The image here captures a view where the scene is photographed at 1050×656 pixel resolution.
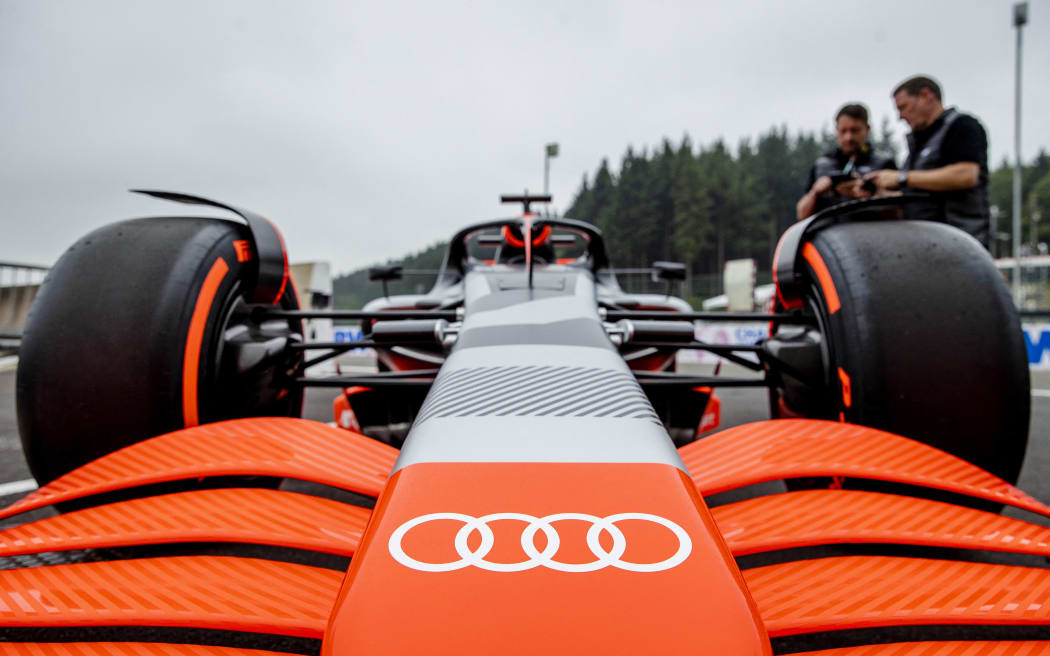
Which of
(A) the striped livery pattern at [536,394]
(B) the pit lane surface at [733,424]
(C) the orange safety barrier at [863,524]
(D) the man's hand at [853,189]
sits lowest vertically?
(B) the pit lane surface at [733,424]

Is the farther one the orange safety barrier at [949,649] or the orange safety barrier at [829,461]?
the orange safety barrier at [829,461]

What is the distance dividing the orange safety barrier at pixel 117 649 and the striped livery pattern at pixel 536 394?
442mm

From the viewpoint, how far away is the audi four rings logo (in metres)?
0.66

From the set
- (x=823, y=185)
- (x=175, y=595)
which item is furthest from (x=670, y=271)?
(x=175, y=595)

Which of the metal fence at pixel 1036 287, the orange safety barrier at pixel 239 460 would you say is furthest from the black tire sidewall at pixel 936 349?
the metal fence at pixel 1036 287

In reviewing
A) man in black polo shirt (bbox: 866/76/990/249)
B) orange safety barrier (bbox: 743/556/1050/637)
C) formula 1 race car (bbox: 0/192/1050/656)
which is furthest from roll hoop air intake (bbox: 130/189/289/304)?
man in black polo shirt (bbox: 866/76/990/249)

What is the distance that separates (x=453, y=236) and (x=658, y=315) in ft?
6.70

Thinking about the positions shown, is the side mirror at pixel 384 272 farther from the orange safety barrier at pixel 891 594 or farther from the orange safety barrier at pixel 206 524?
the orange safety barrier at pixel 891 594

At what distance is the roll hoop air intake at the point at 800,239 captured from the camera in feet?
5.39

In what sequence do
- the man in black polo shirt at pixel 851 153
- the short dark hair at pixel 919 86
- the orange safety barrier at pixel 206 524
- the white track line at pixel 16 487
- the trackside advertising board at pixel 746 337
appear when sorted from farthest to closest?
the trackside advertising board at pixel 746 337 → the man in black polo shirt at pixel 851 153 → the short dark hair at pixel 919 86 → the white track line at pixel 16 487 → the orange safety barrier at pixel 206 524

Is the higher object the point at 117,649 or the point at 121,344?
the point at 121,344

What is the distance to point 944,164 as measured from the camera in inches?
105

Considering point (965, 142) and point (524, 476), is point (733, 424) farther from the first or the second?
point (524, 476)

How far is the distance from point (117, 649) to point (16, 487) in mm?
2287
